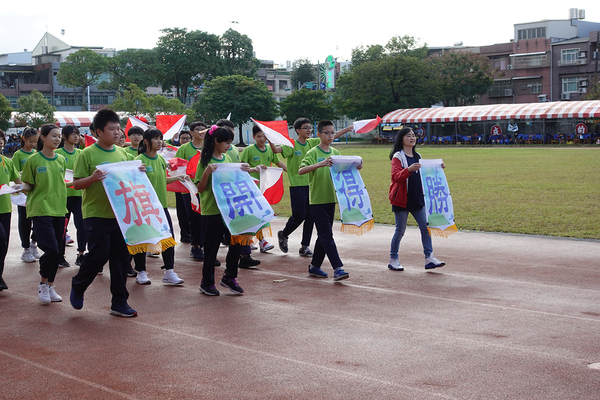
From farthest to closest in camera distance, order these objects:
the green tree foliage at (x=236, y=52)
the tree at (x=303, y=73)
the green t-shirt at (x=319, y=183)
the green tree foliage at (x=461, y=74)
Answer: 1. the tree at (x=303, y=73)
2. the green tree foliage at (x=236, y=52)
3. the green tree foliage at (x=461, y=74)
4. the green t-shirt at (x=319, y=183)

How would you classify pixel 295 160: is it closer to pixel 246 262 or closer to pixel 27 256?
pixel 246 262

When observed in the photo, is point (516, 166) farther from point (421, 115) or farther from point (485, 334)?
point (421, 115)

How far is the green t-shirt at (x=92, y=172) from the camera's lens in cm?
563

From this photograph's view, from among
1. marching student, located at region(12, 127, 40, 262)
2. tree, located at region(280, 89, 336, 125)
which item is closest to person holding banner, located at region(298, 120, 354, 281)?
marching student, located at region(12, 127, 40, 262)

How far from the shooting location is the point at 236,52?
79.8 meters

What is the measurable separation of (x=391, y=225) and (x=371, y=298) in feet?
17.9

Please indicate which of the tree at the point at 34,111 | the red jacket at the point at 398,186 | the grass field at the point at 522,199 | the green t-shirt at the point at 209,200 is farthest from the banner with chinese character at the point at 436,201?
the tree at the point at 34,111

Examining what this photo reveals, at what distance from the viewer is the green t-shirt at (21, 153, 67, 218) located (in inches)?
261

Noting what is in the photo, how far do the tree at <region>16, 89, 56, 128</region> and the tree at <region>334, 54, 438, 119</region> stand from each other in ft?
89.8

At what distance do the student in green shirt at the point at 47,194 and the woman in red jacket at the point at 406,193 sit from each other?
3.84 m

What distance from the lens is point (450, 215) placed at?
7.97m

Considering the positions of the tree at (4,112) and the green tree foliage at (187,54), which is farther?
the green tree foliage at (187,54)

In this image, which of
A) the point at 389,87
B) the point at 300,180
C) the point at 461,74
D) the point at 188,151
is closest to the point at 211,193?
the point at 300,180

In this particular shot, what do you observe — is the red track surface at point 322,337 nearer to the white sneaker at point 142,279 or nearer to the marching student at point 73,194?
the white sneaker at point 142,279
